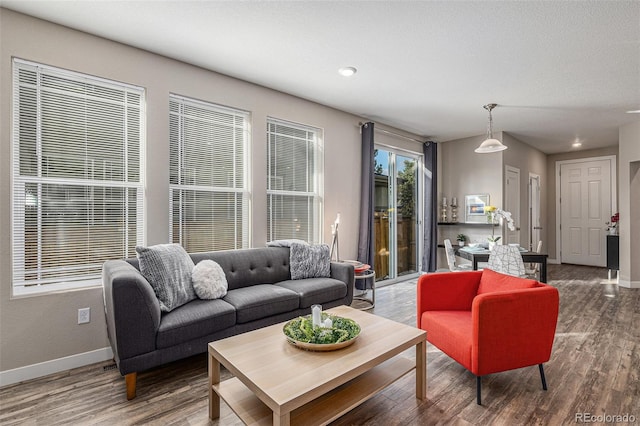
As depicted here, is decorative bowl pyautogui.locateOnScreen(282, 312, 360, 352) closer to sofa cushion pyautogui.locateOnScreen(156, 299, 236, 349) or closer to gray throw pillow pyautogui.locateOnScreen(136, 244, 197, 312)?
sofa cushion pyautogui.locateOnScreen(156, 299, 236, 349)

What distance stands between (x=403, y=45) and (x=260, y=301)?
2.56 meters

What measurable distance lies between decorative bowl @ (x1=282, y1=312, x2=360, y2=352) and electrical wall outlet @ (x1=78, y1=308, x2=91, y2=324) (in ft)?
5.83

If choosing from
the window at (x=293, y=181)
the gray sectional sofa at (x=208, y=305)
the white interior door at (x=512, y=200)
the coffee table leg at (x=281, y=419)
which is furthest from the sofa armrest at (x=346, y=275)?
the white interior door at (x=512, y=200)

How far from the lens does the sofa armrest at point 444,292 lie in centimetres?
260

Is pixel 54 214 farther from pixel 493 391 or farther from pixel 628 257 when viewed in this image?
pixel 628 257

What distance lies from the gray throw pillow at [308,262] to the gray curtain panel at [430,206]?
118 inches

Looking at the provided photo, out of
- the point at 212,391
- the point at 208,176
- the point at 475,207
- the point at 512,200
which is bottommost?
the point at 212,391

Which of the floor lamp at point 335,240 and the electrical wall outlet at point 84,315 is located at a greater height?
the floor lamp at point 335,240

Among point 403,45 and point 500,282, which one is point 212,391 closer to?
point 500,282

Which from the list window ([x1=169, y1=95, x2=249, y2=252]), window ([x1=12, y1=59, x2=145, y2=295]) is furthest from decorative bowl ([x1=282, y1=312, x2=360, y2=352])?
window ([x1=12, y1=59, x2=145, y2=295])

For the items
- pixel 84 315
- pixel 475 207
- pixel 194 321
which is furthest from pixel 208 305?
pixel 475 207

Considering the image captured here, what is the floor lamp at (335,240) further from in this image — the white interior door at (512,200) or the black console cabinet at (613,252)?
the black console cabinet at (613,252)

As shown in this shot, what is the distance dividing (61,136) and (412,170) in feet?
17.1

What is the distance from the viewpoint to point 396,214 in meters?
5.59
